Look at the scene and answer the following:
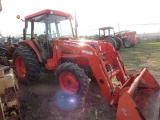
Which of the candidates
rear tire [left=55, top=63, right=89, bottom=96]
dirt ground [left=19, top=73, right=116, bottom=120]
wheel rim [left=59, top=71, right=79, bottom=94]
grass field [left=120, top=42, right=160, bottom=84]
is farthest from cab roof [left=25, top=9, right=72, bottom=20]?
grass field [left=120, top=42, right=160, bottom=84]

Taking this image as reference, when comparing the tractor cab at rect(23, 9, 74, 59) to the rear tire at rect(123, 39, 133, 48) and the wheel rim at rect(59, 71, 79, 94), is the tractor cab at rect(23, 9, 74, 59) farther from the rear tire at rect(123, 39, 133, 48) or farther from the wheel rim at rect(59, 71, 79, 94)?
the rear tire at rect(123, 39, 133, 48)

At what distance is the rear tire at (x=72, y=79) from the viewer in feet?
13.1

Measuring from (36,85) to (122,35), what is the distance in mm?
14503

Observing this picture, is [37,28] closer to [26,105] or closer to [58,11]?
[58,11]

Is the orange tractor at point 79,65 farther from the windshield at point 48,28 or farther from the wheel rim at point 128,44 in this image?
the wheel rim at point 128,44

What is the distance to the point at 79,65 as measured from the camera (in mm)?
4801

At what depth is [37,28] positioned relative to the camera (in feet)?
18.4

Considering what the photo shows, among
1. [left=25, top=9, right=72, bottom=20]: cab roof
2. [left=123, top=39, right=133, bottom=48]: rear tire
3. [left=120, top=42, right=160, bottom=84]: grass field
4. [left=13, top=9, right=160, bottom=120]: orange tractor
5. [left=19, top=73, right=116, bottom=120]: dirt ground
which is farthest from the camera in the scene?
[left=123, top=39, right=133, bottom=48]: rear tire

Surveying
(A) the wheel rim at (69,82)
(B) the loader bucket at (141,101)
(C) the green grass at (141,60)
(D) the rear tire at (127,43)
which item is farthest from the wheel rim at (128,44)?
(A) the wheel rim at (69,82)

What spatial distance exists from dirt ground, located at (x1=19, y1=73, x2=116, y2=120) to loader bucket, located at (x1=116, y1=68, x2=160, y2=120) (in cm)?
66

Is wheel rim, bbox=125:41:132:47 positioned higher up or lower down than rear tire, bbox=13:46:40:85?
higher up

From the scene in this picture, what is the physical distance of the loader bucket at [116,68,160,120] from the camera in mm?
2746

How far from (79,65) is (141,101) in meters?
1.94

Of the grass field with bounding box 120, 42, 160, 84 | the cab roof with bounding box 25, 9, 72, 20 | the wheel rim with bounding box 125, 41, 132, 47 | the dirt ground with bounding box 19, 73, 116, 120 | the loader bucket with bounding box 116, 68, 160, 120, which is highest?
the cab roof with bounding box 25, 9, 72, 20
